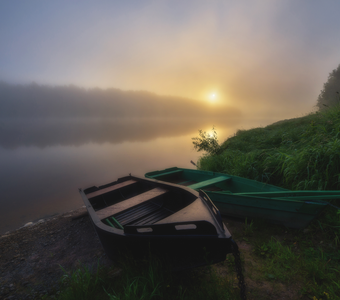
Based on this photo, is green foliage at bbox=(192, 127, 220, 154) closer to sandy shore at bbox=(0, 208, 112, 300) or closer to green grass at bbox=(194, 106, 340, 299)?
green grass at bbox=(194, 106, 340, 299)

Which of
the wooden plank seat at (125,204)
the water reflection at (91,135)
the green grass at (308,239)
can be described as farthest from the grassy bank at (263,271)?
the water reflection at (91,135)

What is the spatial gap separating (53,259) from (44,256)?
0.46 meters

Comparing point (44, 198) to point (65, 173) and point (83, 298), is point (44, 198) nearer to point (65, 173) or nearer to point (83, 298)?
point (65, 173)

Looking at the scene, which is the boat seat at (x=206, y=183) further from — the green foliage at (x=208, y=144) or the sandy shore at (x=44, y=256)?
the green foliage at (x=208, y=144)

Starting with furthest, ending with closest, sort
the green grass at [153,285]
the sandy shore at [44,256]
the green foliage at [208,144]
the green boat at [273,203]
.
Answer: the green foliage at [208,144] → the sandy shore at [44,256] → the green boat at [273,203] → the green grass at [153,285]

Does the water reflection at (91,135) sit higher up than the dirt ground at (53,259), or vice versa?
the water reflection at (91,135)

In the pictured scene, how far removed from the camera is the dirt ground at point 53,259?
2.92 m

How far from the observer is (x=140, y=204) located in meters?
4.18

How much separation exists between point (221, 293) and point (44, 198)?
12115 mm

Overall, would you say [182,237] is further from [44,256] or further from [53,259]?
[44,256]

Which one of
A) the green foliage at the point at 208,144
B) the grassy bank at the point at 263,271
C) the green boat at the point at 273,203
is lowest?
the grassy bank at the point at 263,271

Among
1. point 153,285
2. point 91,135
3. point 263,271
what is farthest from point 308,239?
point 91,135

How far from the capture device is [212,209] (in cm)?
285

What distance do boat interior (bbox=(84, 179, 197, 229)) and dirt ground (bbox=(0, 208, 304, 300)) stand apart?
927mm
